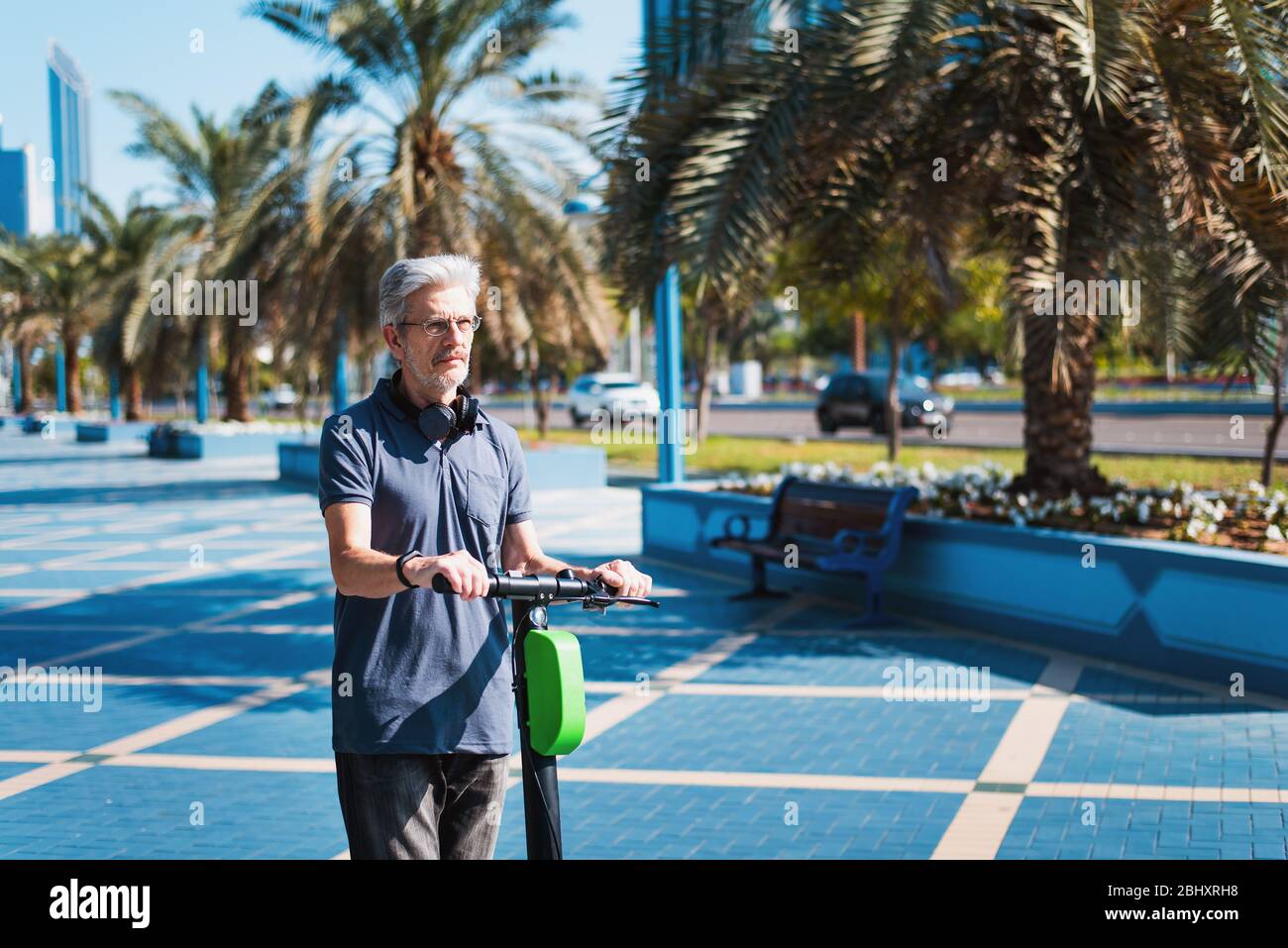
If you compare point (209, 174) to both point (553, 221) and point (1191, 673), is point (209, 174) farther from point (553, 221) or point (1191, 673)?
point (1191, 673)

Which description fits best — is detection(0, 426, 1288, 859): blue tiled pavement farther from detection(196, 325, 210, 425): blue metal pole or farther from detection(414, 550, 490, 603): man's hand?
detection(196, 325, 210, 425): blue metal pole

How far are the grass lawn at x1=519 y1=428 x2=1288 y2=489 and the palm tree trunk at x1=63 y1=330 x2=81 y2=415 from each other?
64.5ft

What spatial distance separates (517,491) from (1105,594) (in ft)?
17.2

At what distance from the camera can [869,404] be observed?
96.1 ft

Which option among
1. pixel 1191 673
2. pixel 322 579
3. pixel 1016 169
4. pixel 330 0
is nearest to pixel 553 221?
pixel 330 0

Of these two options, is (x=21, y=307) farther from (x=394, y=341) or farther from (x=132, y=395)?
(x=394, y=341)

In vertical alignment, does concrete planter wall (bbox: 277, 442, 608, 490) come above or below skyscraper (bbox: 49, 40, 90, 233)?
below

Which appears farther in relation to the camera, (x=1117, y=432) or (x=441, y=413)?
(x=1117, y=432)

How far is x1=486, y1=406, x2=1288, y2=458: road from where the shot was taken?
21703mm

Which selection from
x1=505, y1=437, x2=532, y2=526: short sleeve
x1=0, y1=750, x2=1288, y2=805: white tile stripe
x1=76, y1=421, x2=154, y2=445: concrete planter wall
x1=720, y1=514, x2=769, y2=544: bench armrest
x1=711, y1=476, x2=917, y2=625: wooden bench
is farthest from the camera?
x1=76, y1=421, x2=154, y2=445: concrete planter wall

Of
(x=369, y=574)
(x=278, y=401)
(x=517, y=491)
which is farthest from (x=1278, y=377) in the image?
(x=278, y=401)

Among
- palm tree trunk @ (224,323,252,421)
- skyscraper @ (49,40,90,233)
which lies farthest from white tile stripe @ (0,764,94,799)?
skyscraper @ (49,40,90,233)

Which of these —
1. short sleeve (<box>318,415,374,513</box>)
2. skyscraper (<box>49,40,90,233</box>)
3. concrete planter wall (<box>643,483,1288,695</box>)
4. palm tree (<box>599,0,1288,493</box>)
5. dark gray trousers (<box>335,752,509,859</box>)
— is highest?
skyscraper (<box>49,40,90,233</box>)

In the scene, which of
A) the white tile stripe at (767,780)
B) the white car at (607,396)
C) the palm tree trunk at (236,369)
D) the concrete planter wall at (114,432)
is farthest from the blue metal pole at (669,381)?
the concrete planter wall at (114,432)
